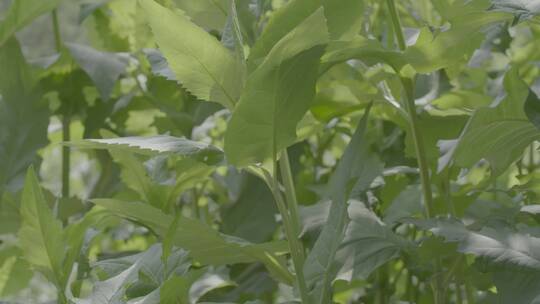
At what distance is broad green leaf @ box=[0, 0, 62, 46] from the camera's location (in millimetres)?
980

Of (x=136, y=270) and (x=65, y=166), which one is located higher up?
(x=136, y=270)

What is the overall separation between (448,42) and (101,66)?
44cm

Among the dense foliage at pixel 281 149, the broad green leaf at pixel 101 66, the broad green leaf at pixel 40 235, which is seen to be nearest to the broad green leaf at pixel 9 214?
the dense foliage at pixel 281 149

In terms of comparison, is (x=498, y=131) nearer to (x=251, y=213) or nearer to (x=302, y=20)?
(x=302, y=20)

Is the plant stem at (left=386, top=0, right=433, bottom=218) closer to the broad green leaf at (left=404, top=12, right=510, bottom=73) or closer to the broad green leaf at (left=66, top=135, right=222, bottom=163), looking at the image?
the broad green leaf at (left=404, top=12, right=510, bottom=73)

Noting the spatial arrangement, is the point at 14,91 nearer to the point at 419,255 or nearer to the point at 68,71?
the point at 68,71

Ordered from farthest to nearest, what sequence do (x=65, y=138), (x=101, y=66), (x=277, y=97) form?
(x=65, y=138)
(x=101, y=66)
(x=277, y=97)

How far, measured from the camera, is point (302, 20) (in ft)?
2.05

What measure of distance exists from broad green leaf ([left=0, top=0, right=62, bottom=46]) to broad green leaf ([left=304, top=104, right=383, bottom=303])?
0.47 meters

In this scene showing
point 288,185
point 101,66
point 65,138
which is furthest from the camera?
point 65,138

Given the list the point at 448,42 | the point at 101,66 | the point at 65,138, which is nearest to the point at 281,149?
the point at 448,42

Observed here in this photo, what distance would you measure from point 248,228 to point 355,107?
0.81ft

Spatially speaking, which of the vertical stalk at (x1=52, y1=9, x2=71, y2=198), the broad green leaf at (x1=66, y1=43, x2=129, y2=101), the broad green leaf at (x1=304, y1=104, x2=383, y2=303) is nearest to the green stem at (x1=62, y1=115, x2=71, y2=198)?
the vertical stalk at (x1=52, y1=9, x2=71, y2=198)

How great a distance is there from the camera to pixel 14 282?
1.00 metres
